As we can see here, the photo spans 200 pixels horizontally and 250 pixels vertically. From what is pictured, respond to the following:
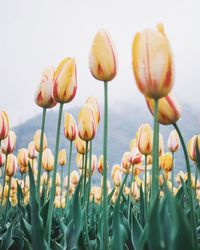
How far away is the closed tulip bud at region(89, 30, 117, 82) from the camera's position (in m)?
1.28

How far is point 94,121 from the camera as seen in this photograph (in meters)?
1.72

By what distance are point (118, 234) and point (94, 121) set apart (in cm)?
75

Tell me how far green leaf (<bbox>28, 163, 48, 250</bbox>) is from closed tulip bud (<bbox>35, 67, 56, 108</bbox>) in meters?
0.52

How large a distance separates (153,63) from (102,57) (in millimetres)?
359

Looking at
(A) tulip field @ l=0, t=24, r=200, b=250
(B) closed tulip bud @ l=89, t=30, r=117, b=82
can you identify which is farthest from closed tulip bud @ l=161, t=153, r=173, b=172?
(B) closed tulip bud @ l=89, t=30, r=117, b=82

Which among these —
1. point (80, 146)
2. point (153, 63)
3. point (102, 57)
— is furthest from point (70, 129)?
point (153, 63)

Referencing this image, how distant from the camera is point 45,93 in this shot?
1569 millimetres

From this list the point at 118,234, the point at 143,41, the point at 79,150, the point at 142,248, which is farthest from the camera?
the point at 79,150

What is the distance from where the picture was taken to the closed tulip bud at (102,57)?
1.28 meters

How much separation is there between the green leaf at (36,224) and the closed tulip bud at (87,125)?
60 centimetres

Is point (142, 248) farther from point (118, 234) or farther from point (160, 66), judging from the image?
point (160, 66)

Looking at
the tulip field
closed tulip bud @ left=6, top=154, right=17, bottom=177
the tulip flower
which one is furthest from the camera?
closed tulip bud @ left=6, top=154, right=17, bottom=177

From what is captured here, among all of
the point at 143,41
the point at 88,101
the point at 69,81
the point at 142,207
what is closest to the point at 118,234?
the point at 142,207

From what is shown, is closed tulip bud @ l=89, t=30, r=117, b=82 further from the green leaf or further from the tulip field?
the green leaf
